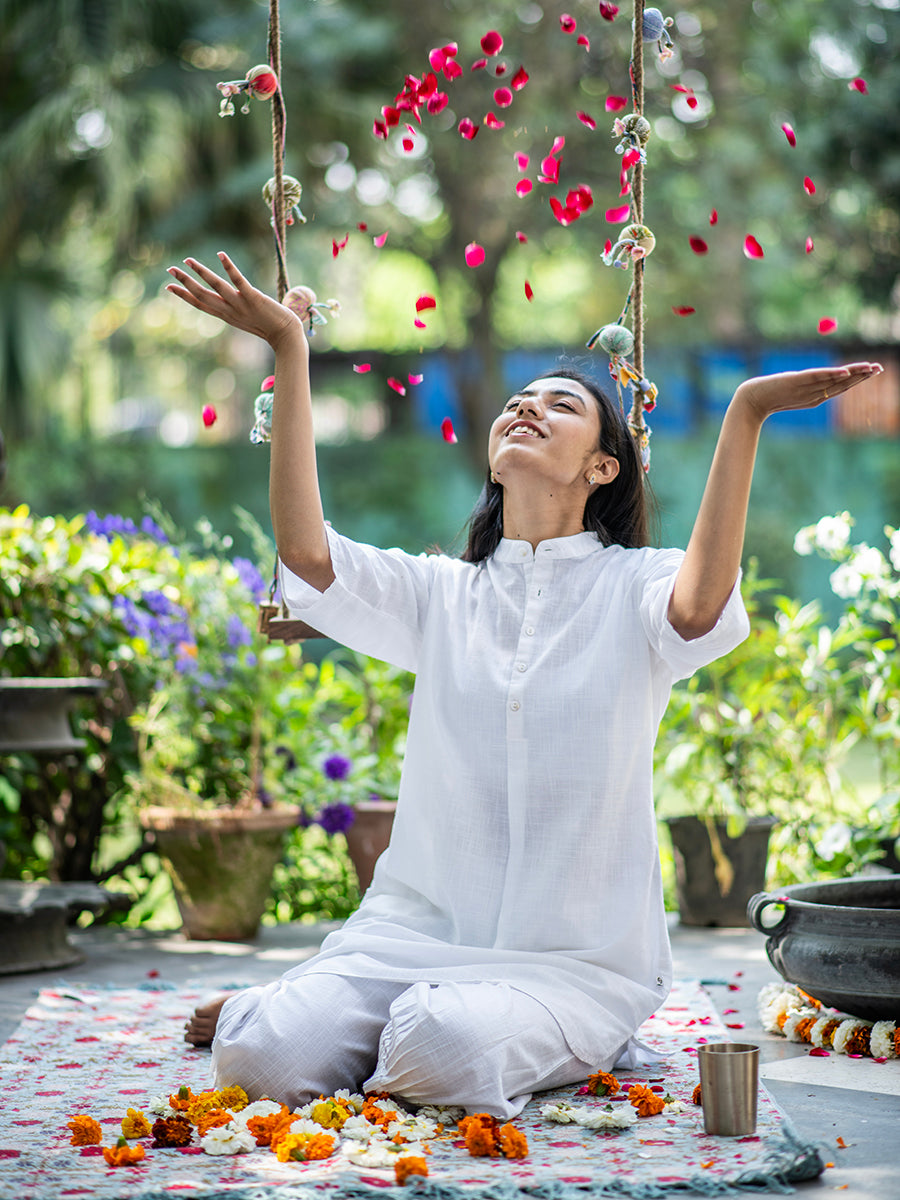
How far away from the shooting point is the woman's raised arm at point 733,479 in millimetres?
1950

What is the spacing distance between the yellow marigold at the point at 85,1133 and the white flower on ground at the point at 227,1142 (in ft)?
0.50

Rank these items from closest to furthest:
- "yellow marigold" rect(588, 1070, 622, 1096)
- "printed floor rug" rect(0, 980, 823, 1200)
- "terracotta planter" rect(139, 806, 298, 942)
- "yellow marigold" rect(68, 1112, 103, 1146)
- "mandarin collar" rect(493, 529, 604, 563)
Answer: "printed floor rug" rect(0, 980, 823, 1200) → "yellow marigold" rect(68, 1112, 103, 1146) → "yellow marigold" rect(588, 1070, 622, 1096) → "mandarin collar" rect(493, 529, 604, 563) → "terracotta planter" rect(139, 806, 298, 942)

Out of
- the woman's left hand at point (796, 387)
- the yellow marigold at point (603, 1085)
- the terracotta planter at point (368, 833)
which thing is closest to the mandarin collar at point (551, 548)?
the woman's left hand at point (796, 387)

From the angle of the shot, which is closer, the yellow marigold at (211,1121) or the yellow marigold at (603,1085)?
the yellow marigold at (211,1121)

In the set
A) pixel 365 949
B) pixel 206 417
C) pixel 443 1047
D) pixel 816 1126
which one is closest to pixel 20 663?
pixel 206 417

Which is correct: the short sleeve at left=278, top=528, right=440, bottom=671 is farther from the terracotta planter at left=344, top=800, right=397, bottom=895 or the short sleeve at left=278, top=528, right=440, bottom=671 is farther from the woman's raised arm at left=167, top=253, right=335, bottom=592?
the terracotta planter at left=344, top=800, right=397, bottom=895

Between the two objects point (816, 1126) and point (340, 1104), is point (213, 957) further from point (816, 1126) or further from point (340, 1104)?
point (816, 1126)

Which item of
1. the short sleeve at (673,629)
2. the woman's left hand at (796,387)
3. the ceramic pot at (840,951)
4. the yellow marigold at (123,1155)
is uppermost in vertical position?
the woman's left hand at (796,387)

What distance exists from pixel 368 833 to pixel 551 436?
1858mm

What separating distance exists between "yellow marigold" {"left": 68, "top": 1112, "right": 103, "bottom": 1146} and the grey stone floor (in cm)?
88

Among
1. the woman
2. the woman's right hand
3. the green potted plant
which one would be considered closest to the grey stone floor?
the green potted plant

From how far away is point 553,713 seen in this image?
224cm

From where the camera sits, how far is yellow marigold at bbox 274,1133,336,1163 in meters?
1.79

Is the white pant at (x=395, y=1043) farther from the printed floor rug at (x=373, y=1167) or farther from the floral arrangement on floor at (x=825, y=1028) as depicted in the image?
the floral arrangement on floor at (x=825, y=1028)
